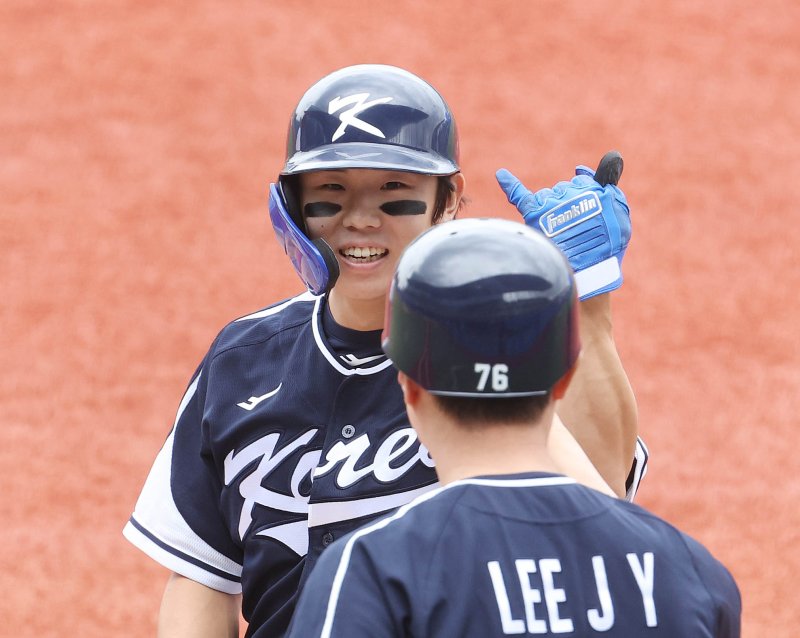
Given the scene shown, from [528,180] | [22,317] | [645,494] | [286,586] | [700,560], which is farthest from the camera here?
[528,180]

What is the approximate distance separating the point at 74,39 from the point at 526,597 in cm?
845

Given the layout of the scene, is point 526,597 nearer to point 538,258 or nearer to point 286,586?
point 538,258

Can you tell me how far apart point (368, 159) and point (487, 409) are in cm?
95

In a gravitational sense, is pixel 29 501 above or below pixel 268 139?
below

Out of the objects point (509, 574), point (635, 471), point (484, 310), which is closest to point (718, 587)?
point (509, 574)

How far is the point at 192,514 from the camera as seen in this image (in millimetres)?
2707

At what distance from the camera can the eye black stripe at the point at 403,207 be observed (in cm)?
265

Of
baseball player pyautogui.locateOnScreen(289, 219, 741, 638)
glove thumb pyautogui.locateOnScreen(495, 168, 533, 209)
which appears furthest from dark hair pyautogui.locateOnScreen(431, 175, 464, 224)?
baseball player pyautogui.locateOnScreen(289, 219, 741, 638)

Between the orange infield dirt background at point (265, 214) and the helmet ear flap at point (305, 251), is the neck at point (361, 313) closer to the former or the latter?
the helmet ear flap at point (305, 251)

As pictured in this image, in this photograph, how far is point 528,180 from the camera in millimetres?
8344

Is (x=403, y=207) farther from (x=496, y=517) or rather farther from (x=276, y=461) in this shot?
(x=496, y=517)

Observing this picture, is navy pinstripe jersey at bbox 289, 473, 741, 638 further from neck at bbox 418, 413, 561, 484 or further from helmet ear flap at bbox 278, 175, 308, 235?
helmet ear flap at bbox 278, 175, 308, 235

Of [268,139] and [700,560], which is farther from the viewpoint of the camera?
[268,139]

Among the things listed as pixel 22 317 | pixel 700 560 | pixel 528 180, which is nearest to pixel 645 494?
pixel 528 180
